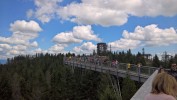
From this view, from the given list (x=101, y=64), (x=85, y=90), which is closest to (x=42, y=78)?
(x=85, y=90)

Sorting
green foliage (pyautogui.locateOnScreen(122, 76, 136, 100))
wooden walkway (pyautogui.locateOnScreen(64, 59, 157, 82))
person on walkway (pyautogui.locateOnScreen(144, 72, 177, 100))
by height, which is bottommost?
green foliage (pyautogui.locateOnScreen(122, 76, 136, 100))

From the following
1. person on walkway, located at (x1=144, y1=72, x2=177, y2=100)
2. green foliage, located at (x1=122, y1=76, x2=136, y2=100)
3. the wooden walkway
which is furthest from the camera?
green foliage, located at (x1=122, y1=76, x2=136, y2=100)

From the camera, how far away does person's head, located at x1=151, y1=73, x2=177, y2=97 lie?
393 cm

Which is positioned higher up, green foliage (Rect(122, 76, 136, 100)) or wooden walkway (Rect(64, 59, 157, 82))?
wooden walkway (Rect(64, 59, 157, 82))

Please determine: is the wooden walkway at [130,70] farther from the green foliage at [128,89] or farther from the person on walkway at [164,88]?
the person on walkway at [164,88]

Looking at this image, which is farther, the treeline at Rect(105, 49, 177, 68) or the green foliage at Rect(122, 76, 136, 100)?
the treeline at Rect(105, 49, 177, 68)

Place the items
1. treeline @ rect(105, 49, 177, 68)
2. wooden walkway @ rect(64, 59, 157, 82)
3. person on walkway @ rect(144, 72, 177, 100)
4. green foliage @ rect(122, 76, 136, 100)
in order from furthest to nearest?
treeline @ rect(105, 49, 177, 68)
green foliage @ rect(122, 76, 136, 100)
wooden walkway @ rect(64, 59, 157, 82)
person on walkway @ rect(144, 72, 177, 100)

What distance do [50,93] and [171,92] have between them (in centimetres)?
8201

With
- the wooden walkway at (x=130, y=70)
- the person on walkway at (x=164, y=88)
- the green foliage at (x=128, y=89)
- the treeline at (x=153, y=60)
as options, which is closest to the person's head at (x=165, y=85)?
the person on walkway at (x=164, y=88)

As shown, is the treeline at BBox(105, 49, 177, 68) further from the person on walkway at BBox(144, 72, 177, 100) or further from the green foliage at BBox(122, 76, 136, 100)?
A: the person on walkway at BBox(144, 72, 177, 100)

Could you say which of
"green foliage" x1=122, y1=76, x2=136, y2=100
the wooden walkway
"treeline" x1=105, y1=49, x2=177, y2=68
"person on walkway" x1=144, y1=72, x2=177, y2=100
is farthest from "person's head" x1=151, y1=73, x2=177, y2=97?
"treeline" x1=105, y1=49, x2=177, y2=68

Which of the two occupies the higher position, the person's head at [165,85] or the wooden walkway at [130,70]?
the person's head at [165,85]

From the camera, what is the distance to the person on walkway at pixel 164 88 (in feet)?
12.9

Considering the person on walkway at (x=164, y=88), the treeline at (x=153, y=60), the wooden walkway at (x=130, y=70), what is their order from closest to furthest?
the person on walkway at (x=164, y=88) < the wooden walkway at (x=130, y=70) < the treeline at (x=153, y=60)
